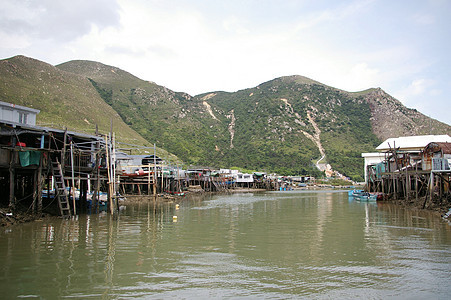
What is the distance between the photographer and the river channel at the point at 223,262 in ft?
28.6

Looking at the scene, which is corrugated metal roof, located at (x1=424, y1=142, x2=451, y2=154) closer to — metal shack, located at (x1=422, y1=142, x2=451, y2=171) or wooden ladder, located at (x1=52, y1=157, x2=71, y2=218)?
metal shack, located at (x1=422, y1=142, x2=451, y2=171)

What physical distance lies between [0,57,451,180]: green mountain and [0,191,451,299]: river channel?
65136 millimetres

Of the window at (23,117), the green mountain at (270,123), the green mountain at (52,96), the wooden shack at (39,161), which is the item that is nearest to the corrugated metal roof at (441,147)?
the wooden shack at (39,161)

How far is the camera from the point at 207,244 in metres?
14.7

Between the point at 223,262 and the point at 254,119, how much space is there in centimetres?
12316

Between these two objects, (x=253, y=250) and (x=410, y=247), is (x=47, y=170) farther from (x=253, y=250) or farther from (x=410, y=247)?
(x=410, y=247)

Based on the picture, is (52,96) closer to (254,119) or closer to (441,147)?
(441,147)

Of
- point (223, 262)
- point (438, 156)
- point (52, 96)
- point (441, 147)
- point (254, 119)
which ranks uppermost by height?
point (254, 119)

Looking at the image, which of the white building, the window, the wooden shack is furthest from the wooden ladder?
the window

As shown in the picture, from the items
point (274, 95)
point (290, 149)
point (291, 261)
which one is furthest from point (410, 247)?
point (274, 95)

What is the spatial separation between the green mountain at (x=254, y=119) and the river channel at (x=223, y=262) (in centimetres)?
6514

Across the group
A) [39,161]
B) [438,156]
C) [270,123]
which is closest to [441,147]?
[438,156]

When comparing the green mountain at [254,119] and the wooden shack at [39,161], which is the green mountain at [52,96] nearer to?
the green mountain at [254,119]

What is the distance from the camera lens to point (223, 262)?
11523 mm
